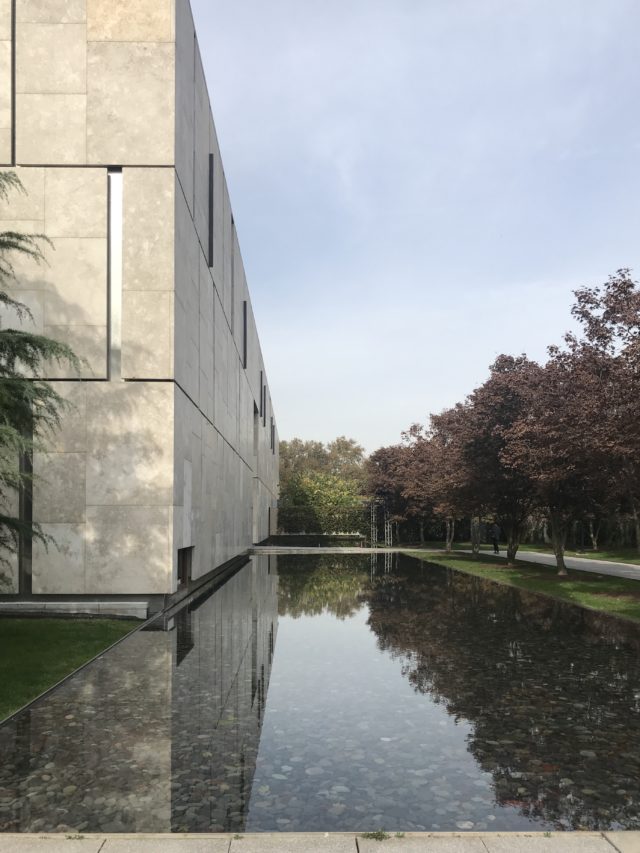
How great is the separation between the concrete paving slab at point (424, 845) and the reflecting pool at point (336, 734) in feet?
0.98

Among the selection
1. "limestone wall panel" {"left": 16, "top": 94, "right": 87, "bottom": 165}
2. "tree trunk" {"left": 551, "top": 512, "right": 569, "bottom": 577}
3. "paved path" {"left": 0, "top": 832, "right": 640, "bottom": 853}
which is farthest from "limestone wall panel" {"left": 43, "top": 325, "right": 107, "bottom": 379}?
"tree trunk" {"left": 551, "top": 512, "right": 569, "bottom": 577}

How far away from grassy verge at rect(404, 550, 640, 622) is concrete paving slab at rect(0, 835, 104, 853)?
12.7m

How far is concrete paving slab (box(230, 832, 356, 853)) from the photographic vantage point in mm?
4082

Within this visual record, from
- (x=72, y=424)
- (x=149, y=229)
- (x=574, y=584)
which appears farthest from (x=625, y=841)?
(x=574, y=584)

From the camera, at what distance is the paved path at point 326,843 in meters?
4.07

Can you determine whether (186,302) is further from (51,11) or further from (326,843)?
(326,843)

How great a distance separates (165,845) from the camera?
13.5 feet

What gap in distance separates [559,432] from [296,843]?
14632 mm

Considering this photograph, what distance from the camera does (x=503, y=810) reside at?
4828 millimetres

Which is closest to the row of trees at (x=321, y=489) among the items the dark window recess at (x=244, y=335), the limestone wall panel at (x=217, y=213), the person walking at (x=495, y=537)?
the person walking at (x=495, y=537)

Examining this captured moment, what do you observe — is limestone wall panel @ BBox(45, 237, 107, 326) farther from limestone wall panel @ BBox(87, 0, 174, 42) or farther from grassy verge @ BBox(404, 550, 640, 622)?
grassy verge @ BBox(404, 550, 640, 622)

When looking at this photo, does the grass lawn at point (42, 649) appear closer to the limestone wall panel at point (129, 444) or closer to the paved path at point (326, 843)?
the limestone wall panel at point (129, 444)

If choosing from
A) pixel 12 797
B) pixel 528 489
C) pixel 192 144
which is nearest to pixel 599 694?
pixel 12 797

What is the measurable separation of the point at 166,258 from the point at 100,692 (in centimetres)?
934
